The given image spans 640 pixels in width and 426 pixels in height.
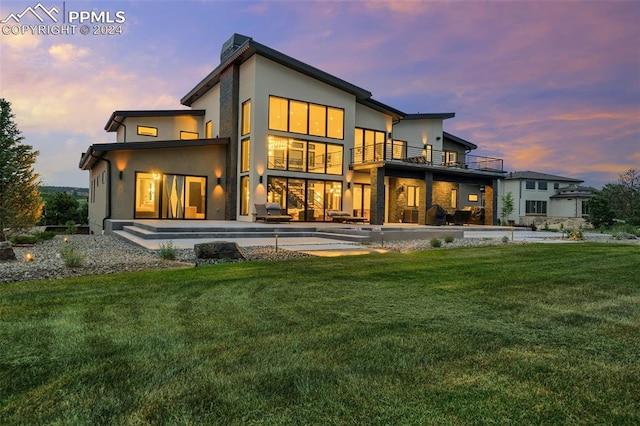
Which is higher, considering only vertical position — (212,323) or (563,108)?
(563,108)

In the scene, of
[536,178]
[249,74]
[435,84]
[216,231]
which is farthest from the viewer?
[536,178]

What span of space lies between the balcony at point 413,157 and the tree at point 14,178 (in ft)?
44.9

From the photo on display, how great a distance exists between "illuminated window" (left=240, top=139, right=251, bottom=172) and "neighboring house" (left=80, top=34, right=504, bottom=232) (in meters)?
0.05

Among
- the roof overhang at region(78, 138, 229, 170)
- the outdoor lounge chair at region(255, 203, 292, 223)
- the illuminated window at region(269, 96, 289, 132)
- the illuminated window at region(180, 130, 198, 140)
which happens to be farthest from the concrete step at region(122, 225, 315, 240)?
the illuminated window at region(180, 130, 198, 140)

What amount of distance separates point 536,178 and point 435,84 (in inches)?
684

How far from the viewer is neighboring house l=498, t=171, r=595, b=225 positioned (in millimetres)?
39094

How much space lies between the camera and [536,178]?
40.4 metres

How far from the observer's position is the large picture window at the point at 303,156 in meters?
18.5

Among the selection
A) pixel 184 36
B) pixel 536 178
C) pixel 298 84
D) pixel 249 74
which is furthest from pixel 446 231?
pixel 536 178

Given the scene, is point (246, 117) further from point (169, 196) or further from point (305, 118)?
point (169, 196)

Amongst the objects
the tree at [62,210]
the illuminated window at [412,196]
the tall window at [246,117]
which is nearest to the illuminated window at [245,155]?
the tall window at [246,117]

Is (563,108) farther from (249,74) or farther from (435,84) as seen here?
(249,74)

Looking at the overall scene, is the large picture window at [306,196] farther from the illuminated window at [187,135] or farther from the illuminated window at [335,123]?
the illuminated window at [187,135]

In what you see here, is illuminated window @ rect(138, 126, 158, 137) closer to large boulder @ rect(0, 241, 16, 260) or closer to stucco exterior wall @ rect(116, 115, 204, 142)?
stucco exterior wall @ rect(116, 115, 204, 142)
